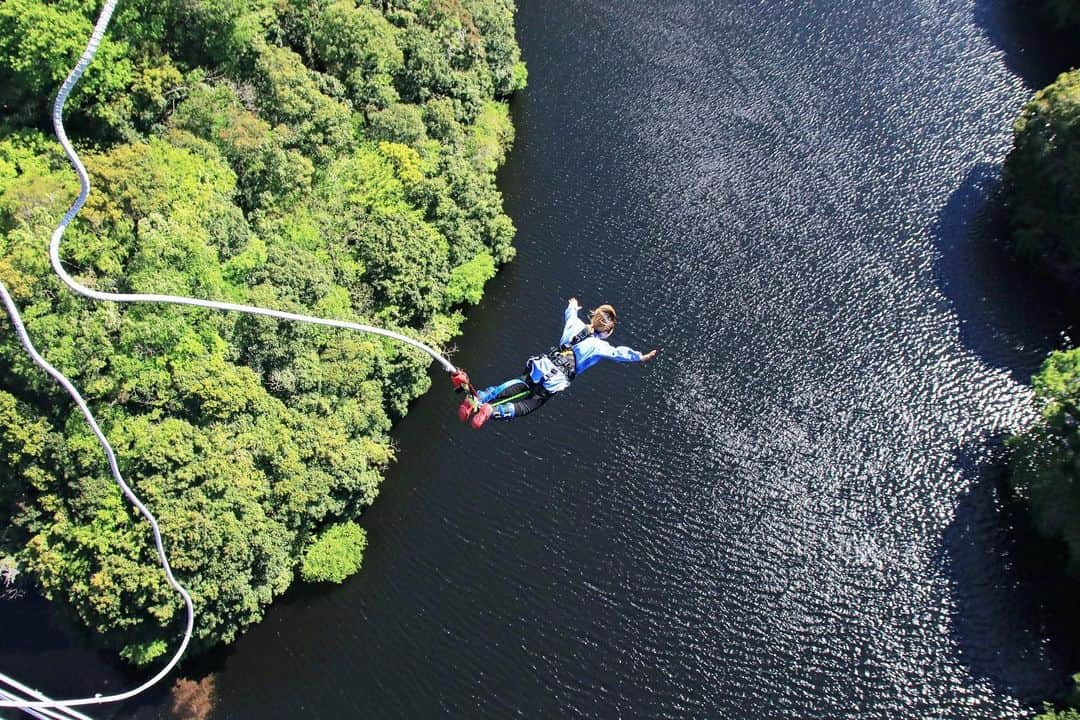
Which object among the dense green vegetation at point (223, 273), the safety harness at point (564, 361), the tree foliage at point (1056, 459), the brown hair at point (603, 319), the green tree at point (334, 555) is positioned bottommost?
the green tree at point (334, 555)

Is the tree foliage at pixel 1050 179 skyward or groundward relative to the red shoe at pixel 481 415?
skyward

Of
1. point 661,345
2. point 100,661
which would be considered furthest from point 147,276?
point 661,345

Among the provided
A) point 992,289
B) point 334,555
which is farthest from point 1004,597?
point 334,555

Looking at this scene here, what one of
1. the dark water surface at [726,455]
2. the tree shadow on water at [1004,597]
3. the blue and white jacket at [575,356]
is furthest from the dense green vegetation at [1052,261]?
the blue and white jacket at [575,356]

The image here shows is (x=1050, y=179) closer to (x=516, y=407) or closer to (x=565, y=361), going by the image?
(x=565, y=361)

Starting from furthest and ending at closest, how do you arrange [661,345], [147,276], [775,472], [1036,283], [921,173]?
[921,173] → [1036,283] → [661,345] → [775,472] → [147,276]

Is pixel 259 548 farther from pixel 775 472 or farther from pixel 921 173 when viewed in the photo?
pixel 921 173

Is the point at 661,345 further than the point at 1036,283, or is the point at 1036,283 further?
the point at 1036,283

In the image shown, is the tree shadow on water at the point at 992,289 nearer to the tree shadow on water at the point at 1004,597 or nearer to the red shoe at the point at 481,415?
the tree shadow on water at the point at 1004,597
